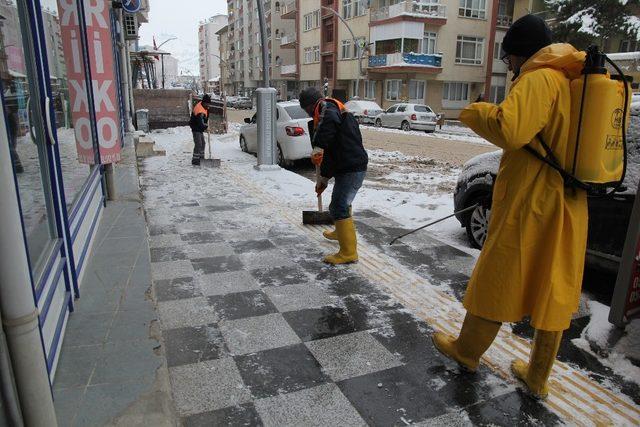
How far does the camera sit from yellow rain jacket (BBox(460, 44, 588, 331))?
7.61ft

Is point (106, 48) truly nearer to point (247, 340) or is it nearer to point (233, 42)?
point (247, 340)

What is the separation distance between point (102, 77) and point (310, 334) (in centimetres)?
396

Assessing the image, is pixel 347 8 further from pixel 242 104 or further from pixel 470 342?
pixel 470 342

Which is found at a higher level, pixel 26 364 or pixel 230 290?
pixel 26 364

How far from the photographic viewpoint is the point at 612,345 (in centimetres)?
345

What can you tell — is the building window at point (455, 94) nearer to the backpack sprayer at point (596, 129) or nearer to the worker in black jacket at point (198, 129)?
the worker in black jacket at point (198, 129)

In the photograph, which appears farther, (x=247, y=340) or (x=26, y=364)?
(x=247, y=340)

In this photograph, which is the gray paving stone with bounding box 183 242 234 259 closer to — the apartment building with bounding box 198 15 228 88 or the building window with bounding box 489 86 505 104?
the building window with bounding box 489 86 505 104

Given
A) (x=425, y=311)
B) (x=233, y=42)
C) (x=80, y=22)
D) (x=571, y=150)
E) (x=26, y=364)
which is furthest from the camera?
(x=233, y=42)

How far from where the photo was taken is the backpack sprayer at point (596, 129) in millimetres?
2295

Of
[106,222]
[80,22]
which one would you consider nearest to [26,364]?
[106,222]

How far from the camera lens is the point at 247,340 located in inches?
131

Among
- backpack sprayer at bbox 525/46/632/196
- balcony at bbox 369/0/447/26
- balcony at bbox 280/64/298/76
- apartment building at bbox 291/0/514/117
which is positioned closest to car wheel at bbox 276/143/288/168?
backpack sprayer at bbox 525/46/632/196

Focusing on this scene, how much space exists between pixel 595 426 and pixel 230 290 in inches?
110
